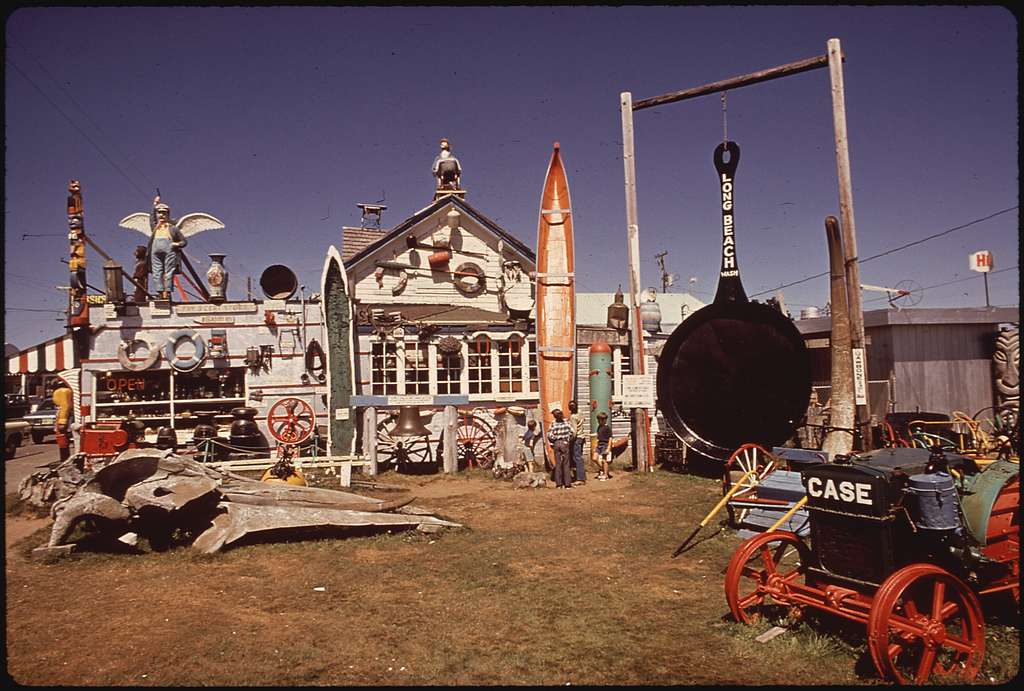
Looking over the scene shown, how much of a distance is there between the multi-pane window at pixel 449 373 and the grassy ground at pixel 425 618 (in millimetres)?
7294

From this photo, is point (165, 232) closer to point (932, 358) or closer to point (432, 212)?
point (432, 212)

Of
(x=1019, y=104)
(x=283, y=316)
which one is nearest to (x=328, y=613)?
(x=1019, y=104)

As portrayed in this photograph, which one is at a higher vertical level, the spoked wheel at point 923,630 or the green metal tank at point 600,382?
the green metal tank at point 600,382

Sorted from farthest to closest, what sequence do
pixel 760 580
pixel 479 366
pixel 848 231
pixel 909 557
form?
pixel 479 366 → pixel 848 231 → pixel 760 580 → pixel 909 557

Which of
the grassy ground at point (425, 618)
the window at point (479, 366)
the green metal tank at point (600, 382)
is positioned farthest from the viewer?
the window at point (479, 366)

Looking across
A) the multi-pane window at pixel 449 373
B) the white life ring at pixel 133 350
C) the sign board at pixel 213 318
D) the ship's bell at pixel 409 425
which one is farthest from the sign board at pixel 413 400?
the white life ring at pixel 133 350

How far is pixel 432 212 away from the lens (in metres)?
17.9

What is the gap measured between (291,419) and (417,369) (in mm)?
3516

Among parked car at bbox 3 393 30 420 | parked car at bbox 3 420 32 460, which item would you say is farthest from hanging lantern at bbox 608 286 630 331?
parked car at bbox 3 393 30 420

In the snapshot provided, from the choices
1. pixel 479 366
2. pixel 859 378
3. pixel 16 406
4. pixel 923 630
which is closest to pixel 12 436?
pixel 16 406

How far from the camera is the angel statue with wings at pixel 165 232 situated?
16.7 meters

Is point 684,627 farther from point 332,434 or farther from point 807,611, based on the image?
point 332,434

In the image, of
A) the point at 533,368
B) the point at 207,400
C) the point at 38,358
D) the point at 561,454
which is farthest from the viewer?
the point at 38,358

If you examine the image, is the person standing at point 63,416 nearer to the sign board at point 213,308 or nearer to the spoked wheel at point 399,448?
the sign board at point 213,308
